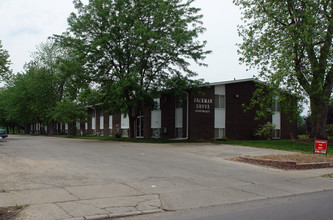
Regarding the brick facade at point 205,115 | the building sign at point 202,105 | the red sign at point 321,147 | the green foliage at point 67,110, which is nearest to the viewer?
the red sign at point 321,147

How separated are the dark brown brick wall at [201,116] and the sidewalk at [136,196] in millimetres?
18801

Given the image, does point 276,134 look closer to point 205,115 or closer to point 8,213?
point 205,115

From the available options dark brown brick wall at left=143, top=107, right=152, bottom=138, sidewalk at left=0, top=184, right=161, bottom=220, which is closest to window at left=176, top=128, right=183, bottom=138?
dark brown brick wall at left=143, top=107, right=152, bottom=138

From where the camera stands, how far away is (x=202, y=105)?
3005 cm

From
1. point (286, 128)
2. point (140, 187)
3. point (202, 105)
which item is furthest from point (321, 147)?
point (286, 128)

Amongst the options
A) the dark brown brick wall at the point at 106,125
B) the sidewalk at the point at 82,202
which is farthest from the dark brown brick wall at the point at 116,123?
the sidewalk at the point at 82,202

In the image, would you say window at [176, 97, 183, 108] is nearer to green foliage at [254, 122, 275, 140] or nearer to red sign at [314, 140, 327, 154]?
green foliage at [254, 122, 275, 140]

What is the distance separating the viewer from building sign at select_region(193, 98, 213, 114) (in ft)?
→ 97.5

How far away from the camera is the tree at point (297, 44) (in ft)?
72.0

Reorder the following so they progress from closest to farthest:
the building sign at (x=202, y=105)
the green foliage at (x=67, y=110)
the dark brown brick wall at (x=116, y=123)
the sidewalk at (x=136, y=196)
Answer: the sidewalk at (x=136, y=196) → the building sign at (x=202, y=105) → the dark brown brick wall at (x=116, y=123) → the green foliage at (x=67, y=110)

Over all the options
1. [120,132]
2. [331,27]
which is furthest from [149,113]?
[331,27]

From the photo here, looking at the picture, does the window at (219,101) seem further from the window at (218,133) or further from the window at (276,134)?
the window at (276,134)

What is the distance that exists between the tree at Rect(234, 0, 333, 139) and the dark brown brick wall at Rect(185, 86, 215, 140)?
7157mm

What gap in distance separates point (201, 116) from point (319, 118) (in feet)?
32.6
